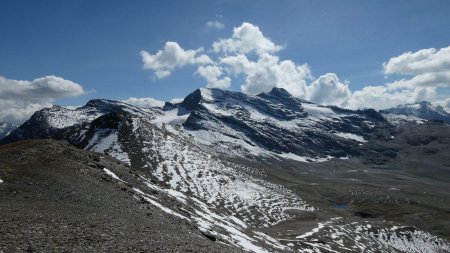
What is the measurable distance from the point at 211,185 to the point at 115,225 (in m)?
114

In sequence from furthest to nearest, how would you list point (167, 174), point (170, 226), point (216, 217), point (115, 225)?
point (167, 174) < point (216, 217) < point (170, 226) < point (115, 225)

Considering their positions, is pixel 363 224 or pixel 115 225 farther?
pixel 363 224

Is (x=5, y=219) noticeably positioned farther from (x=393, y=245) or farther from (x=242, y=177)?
(x=242, y=177)

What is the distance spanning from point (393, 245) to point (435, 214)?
74486 mm

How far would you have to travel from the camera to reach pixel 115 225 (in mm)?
30562

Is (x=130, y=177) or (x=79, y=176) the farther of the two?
(x=130, y=177)

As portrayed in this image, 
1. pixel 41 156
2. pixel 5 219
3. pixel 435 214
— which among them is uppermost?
pixel 435 214

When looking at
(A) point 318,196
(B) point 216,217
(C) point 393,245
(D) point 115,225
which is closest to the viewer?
(D) point 115,225

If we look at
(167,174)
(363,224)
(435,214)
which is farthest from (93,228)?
(435,214)

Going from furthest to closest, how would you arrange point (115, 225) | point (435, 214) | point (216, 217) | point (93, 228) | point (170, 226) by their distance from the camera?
point (435, 214) < point (216, 217) < point (170, 226) < point (115, 225) < point (93, 228)

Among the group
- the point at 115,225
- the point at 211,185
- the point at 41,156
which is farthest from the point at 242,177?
the point at 115,225

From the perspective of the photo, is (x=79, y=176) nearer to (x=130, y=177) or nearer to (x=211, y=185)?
(x=130, y=177)

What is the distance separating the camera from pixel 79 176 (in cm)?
4347

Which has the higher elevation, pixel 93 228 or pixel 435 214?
pixel 435 214
